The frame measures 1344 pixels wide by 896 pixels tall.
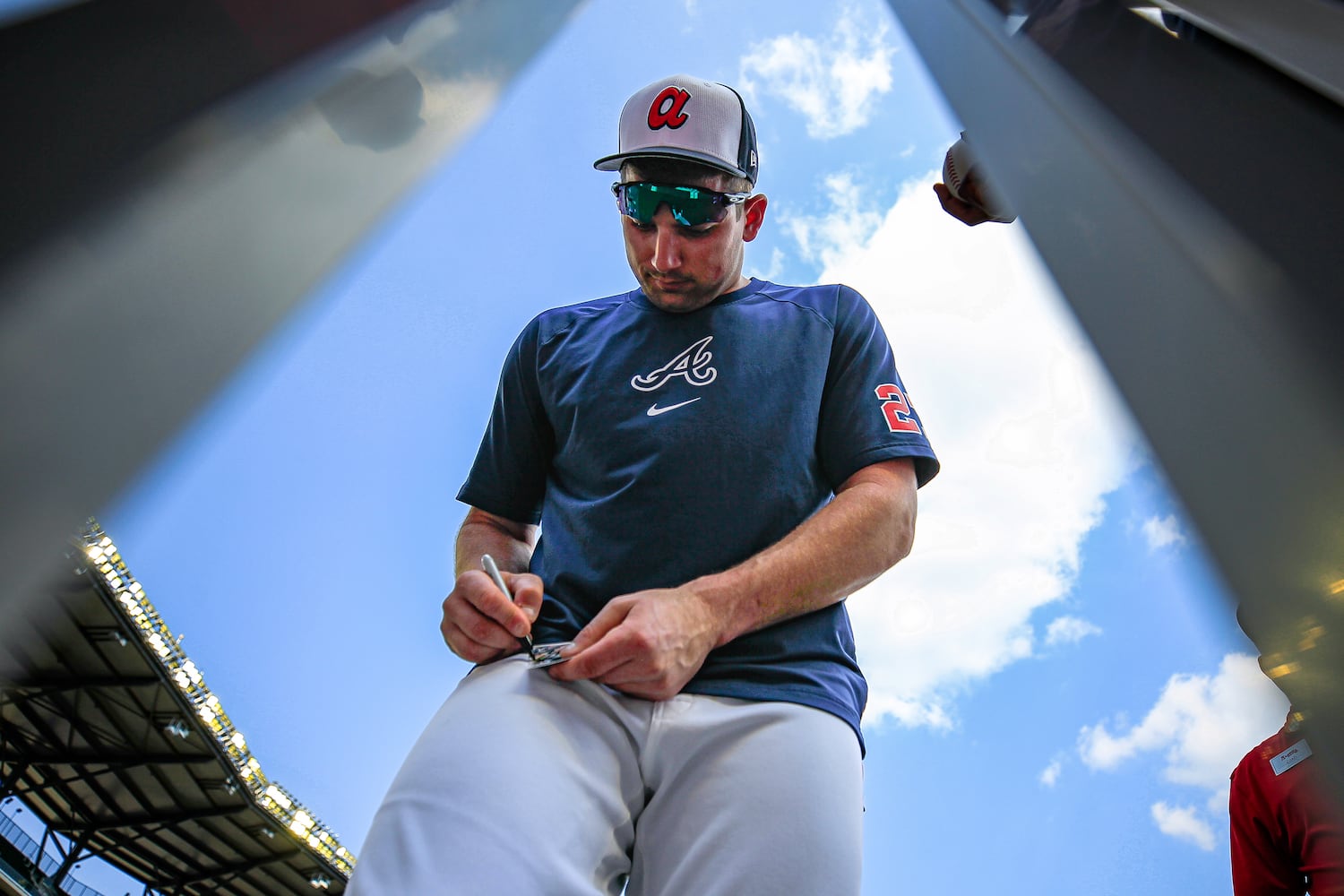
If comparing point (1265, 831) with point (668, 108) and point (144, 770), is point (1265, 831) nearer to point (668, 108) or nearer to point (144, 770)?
point (668, 108)

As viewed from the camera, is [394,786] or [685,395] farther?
[685,395]

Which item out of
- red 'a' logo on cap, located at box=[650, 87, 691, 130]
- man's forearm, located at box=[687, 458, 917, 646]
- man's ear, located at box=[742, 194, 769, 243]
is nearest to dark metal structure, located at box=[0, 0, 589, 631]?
man's forearm, located at box=[687, 458, 917, 646]

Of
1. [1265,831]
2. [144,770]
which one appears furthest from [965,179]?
[144,770]

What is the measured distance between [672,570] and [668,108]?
80 cm

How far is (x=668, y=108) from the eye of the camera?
143 centimetres

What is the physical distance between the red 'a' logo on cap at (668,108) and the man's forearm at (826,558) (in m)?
0.67

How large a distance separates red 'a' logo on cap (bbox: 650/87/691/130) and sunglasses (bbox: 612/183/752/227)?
0.11 m

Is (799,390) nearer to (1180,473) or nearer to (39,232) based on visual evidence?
(1180,473)

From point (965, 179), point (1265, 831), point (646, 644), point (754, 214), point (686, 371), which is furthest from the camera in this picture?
point (1265, 831)

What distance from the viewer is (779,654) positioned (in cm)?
111

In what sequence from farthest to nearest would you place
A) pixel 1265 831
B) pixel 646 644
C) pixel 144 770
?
pixel 144 770, pixel 1265 831, pixel 646 644

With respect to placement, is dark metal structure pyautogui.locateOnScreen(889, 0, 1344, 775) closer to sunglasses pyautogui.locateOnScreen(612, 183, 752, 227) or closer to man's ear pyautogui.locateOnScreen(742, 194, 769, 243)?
sunglasses pyautogui.locateOnScreen(612, 183, 752, 227)

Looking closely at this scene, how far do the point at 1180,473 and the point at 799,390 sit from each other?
38.6 inches

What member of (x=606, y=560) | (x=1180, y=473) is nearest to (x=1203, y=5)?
(x=1180, y=473)
